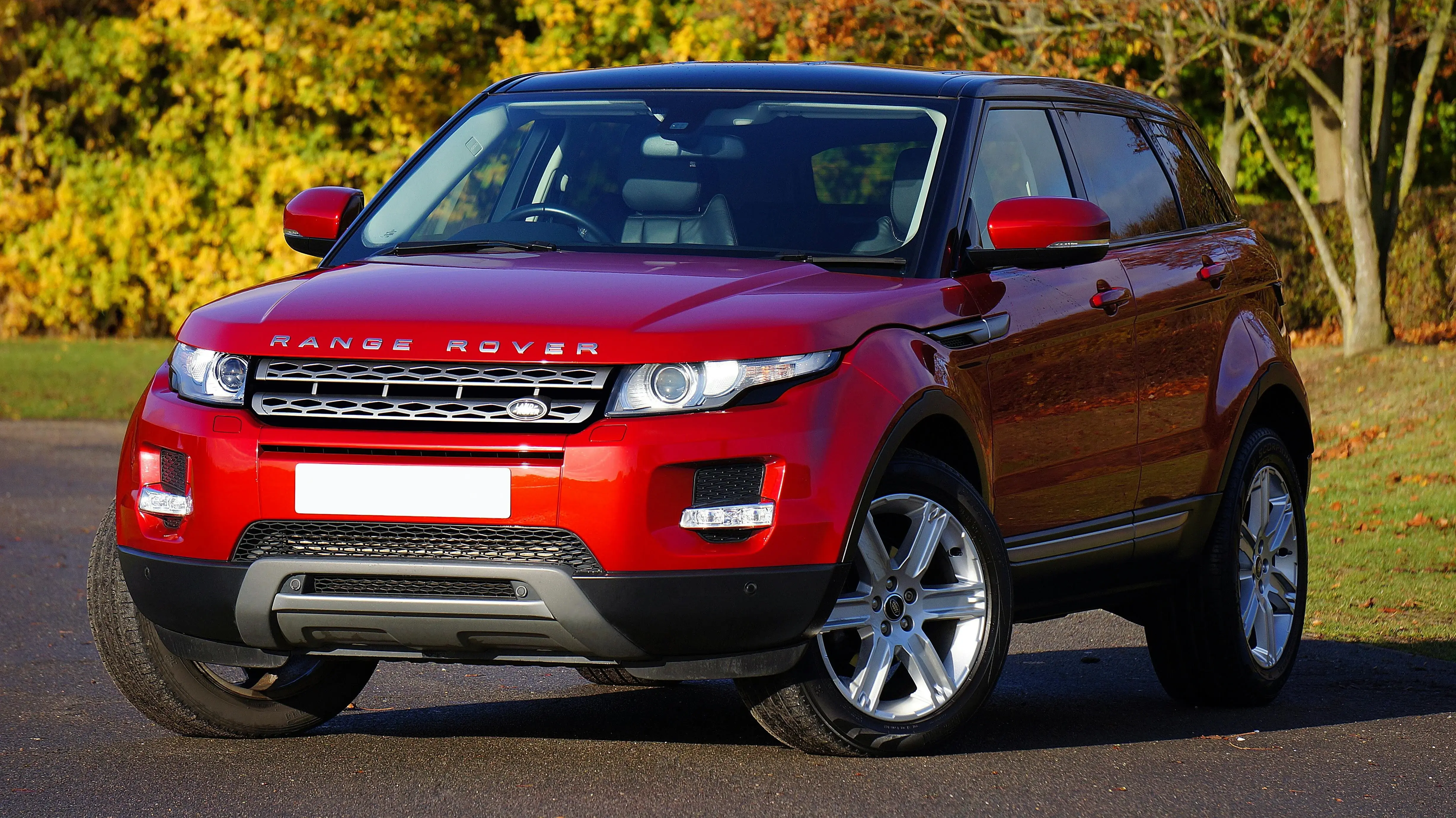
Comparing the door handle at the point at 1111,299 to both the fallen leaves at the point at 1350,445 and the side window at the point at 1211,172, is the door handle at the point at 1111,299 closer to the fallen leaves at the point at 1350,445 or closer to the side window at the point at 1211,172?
the side window at the point at 1211,172

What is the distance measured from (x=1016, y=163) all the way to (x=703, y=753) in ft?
6.91

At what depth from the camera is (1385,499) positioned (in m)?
13.0

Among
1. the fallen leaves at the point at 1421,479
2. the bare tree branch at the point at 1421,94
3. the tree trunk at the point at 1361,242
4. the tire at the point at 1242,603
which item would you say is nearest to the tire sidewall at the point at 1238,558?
the tire at the point at 1242,603

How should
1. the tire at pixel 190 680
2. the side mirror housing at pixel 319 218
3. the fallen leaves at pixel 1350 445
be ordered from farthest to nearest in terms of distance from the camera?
the fallen leaves at pixel 1350 445, the side mirror housing at pixel 319 218, the tire at pixel 190 680

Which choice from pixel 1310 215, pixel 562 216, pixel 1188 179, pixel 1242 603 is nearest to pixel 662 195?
pixel 562 216

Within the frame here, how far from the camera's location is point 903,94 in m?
6.42

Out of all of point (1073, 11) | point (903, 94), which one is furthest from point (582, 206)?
point (1073, 11)

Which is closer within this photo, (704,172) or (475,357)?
(475,357)

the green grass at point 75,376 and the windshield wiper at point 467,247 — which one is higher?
the windshield wiper at point 467,247

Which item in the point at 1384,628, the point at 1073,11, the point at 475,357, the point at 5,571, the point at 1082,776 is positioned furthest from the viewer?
the point at 1073,11

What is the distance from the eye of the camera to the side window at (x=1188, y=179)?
7555mm

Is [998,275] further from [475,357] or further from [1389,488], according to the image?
[1389,488]

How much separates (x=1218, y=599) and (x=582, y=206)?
8.33ft

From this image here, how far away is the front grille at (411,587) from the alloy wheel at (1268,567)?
10.2 ft
